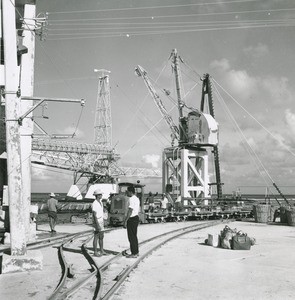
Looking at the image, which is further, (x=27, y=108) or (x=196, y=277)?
(x=27, y=108)

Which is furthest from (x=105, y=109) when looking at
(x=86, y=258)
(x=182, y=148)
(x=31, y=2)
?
(x=86, y=258)

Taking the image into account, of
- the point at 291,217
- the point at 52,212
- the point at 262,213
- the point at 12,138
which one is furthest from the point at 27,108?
the point at 262,213

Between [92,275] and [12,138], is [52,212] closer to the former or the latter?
[12,138]

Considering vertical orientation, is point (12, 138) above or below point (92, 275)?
above

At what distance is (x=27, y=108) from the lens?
1527 cm

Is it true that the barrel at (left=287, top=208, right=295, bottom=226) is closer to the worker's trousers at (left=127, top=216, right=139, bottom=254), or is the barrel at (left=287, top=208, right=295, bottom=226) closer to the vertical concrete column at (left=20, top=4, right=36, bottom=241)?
the vertical concrete column at (left=20, top=4, right=36, bottom=241)

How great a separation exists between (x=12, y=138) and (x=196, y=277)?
16.4 ft

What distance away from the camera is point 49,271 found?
9406 mm

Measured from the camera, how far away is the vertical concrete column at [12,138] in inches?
372

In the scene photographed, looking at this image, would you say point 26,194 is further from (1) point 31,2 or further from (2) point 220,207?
(2) point 220,207

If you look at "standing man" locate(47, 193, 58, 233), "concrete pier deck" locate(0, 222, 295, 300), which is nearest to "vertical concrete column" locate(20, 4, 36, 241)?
"concrete pier deck" locate(0, 222, 295, 300)

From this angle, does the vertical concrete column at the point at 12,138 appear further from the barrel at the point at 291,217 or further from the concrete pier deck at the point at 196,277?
the barrel at the point at 291,217

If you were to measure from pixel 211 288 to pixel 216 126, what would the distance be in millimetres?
25530

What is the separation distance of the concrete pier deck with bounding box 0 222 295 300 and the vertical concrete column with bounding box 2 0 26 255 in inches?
37.3
